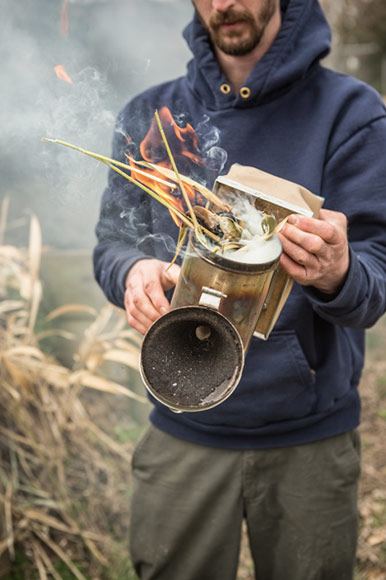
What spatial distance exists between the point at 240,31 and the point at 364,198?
789 mm

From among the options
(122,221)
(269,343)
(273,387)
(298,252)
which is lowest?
(273,387)

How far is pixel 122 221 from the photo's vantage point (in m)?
2.04

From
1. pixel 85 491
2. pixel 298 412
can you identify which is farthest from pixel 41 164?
pixel 85 491

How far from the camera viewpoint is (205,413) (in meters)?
2.04

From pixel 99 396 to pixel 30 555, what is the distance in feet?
4.63

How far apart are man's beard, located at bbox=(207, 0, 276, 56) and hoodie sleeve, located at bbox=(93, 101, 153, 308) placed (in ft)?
1.45

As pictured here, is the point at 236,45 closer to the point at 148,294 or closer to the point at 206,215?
the point at 206,215

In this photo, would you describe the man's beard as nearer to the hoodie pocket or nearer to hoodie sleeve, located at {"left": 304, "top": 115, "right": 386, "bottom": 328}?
hoodie sleeve, located at {"left": 304, "top": 115, "right": 386, "bottom": 328}

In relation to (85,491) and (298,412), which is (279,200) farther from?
(85,491)

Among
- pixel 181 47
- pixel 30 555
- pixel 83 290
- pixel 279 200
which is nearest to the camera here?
pixel 279 200

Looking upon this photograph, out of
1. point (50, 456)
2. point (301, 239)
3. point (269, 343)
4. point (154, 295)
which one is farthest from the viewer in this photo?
point (50, 456)

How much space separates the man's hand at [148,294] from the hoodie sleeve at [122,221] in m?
0.22

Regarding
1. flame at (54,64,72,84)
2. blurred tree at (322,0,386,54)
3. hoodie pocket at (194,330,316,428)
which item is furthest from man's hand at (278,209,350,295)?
blurred tree at (322,0,386,54)

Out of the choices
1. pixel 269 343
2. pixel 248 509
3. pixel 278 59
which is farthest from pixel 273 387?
pixel 278 59
